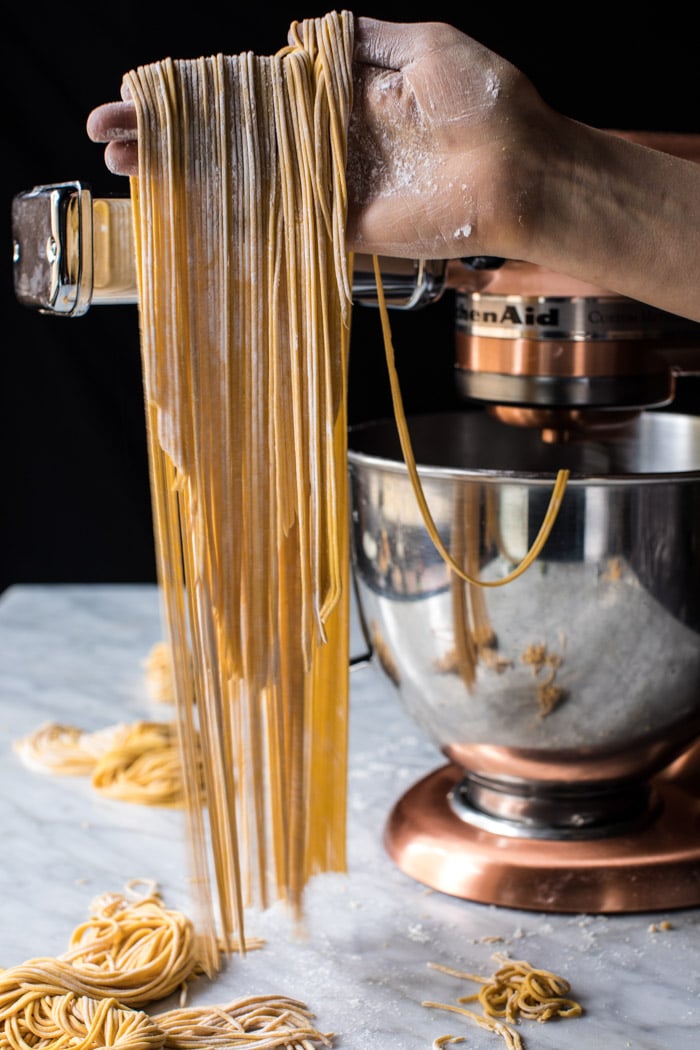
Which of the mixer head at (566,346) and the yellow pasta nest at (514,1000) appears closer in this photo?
the yellow pasta nest at (514,1000)

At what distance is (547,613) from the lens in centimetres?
84

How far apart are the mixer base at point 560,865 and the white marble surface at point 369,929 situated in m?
0.01

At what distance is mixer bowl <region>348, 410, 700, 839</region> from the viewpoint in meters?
0.83

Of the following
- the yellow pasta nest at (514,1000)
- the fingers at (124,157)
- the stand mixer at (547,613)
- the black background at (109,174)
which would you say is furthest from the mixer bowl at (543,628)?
the black background at (109,174)

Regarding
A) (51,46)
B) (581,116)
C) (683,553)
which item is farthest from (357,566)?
(51,46)

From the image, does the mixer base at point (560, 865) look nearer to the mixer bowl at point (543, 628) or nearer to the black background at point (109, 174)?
the mixer bowl at point (543, 628)

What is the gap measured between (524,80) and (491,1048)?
54 centimetres

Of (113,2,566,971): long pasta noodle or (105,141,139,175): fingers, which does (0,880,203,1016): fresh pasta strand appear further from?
(105,141,139,175): fingers

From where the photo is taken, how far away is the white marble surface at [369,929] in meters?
0.74

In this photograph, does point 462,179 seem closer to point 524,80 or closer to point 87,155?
point 524,80

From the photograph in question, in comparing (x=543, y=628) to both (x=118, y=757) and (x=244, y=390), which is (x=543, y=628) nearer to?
(x=244, y=390)

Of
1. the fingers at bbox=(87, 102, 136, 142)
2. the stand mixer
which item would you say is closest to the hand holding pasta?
the fingers at bbox=(87, 102, 136, 142)

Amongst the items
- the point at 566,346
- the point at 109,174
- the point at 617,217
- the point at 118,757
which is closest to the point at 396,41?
the point at 617,217

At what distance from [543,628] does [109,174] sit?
114 centimetres
